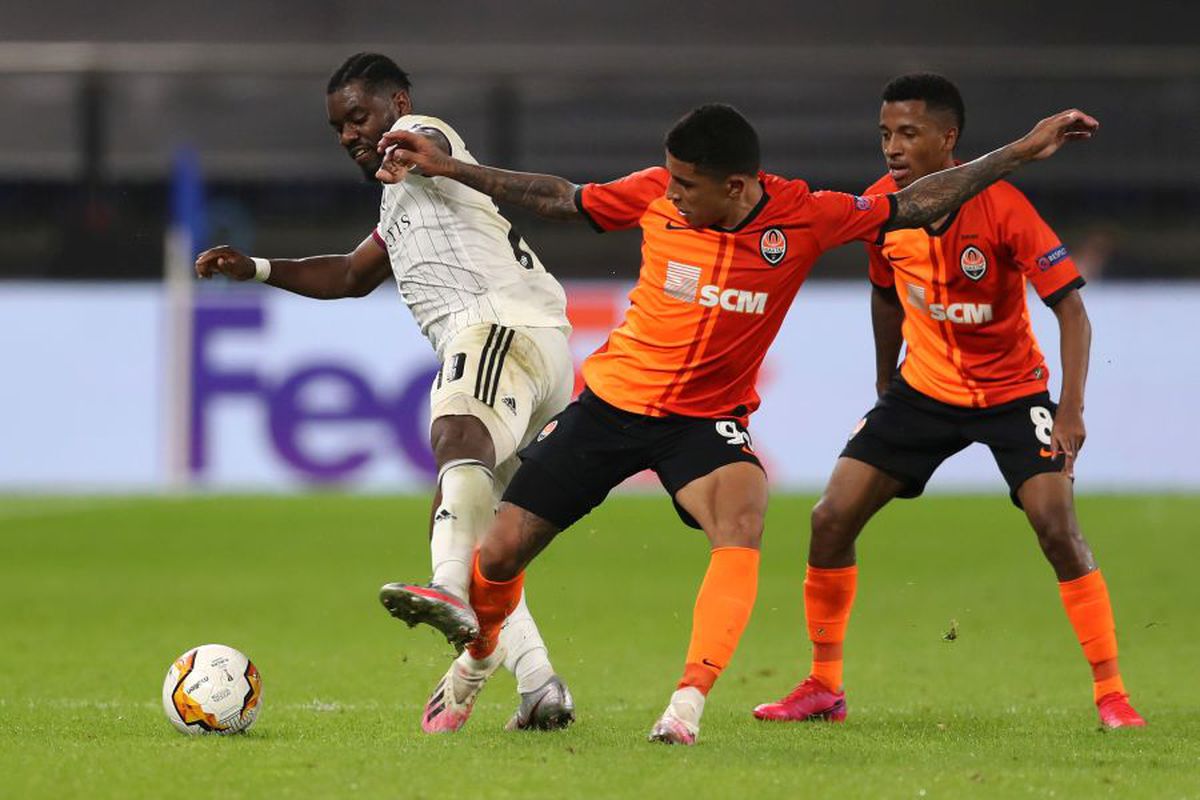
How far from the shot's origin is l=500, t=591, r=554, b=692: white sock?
5.84 meters

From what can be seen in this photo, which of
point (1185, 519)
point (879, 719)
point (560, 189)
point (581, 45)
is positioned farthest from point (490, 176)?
point (581, 45)

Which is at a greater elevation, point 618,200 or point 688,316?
point 618,200

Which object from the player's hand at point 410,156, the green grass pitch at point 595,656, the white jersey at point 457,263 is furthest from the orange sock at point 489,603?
the player's hand at point 410,156

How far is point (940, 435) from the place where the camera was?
6102mm

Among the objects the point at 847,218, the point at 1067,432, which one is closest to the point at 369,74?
the point at 847,218

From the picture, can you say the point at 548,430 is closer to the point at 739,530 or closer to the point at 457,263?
the point at 739,530

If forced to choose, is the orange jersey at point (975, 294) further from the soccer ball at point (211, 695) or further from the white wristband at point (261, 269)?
the soccer ball at point (211, 695)

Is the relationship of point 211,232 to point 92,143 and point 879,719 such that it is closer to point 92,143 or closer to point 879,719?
point 92,143

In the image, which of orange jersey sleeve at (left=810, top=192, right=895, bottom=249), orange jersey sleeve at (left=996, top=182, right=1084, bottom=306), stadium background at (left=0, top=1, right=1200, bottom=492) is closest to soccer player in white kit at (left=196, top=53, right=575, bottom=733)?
orange jersey sleeve at (left=810, top=192, right=895, bottom=249)

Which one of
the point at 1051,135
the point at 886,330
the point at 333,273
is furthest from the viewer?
the point at 333,273

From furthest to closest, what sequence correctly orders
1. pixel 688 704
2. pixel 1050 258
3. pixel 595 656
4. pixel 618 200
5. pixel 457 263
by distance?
1. pixel 595 656
2. pixel 457 263
3. pixel 1050 258
4. pixel 618 200
5. pixel 688 704

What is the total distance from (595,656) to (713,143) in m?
3.36

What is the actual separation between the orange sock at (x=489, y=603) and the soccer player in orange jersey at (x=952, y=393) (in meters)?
0.99

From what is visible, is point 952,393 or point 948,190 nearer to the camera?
point 948,190
